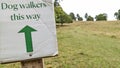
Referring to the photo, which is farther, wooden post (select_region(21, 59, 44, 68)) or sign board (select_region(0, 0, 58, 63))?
wooden post (select_region(21, 59, 44, 68))

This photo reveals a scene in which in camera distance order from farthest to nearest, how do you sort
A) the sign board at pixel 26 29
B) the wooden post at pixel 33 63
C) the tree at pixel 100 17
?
the tree at pixel 100 17 < the wooden post at pixel 33 63 < the sign board at pixel 26 29

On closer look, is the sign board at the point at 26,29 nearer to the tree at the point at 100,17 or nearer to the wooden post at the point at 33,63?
the wooden post at the point at 33,63

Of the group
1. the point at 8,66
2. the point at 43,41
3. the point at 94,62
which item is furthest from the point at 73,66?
the point at 43,41

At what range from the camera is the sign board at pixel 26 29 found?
85.0 inches

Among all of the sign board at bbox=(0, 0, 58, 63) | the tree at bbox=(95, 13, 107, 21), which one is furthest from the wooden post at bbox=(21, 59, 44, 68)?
the tree at bbox=(95, 13, 107, 21)

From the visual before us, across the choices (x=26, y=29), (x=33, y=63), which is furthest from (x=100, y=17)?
(x=26, y=29)

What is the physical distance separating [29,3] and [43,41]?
31cm

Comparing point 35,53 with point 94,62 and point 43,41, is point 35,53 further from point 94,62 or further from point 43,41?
point 94,62

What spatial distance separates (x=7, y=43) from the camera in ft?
7.18

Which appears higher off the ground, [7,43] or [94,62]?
[7,43]

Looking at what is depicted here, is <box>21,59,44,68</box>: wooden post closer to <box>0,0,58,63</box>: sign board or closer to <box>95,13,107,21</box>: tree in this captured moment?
<box>0,0,58,63</box>: sign board

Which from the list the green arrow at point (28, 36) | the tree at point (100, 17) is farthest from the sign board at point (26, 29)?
the tree at point (100, 17)

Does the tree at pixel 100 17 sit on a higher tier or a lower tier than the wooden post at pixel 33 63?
lower

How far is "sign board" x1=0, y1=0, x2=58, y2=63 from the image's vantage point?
7.08 feet
